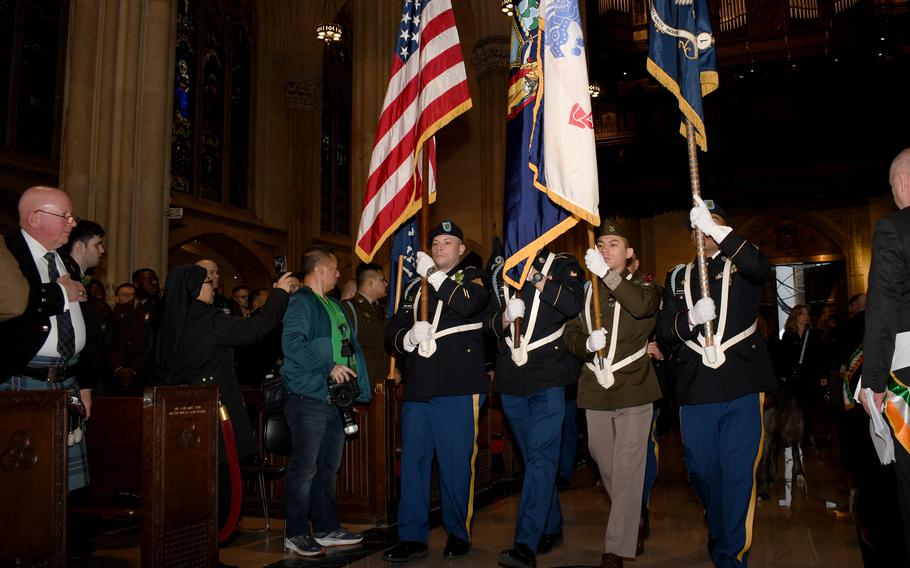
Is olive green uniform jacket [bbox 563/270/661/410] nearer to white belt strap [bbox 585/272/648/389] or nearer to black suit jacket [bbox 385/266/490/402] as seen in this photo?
white belt strap [bbox 585/272/648/389]

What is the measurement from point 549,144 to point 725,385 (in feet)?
6.17

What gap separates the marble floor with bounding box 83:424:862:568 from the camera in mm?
4746

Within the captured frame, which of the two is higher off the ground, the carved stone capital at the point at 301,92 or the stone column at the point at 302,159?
the carved stone capital at the point at 301,92

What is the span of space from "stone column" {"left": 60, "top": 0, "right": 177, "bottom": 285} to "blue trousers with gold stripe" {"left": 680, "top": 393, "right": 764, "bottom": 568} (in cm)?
791

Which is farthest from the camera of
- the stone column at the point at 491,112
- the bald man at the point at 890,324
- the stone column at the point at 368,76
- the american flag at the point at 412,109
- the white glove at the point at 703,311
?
the stone column at the point at 491,112

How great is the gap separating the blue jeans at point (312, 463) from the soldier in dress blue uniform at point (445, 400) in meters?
0.59

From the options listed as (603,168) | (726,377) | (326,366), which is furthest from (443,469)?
(603,168)

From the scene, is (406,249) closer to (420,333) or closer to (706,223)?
(420,333)

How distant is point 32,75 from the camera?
16719 millimetres

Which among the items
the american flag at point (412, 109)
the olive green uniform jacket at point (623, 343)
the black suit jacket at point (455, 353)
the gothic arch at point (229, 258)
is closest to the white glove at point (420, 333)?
the black suit jacket at point (455, 353)

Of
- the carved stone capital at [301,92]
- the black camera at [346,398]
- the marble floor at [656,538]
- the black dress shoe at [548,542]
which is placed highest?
the carved stone capital at [301,92]

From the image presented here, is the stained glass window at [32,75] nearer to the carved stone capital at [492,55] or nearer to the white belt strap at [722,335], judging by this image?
the carved stone capital at [492,55]

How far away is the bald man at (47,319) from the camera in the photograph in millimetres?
3787

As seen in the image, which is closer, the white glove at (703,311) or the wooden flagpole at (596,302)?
the white glove at (703,311)
